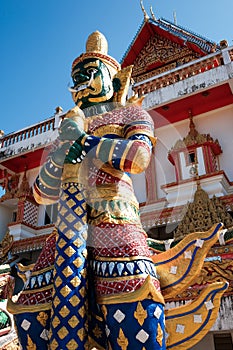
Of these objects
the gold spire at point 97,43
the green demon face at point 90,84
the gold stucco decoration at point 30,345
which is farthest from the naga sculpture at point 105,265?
the gold spire at point 97,43

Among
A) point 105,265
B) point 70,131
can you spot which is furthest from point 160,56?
point 105,265

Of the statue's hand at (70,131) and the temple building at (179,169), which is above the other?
the temple building at (179,169)

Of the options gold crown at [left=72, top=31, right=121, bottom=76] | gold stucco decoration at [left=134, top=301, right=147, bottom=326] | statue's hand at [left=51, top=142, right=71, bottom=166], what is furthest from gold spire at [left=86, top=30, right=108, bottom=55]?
gold stucco decoration at [left=134, top=301, right=147, bottom=326]

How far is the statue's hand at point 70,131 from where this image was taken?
6.68ft

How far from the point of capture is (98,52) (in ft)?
8.29

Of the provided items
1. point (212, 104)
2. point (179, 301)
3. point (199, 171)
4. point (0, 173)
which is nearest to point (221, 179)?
point (199, 171)

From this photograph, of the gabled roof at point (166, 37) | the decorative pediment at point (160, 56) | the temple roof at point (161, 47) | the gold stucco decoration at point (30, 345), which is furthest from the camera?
the decorative pediment at point (160, 56)

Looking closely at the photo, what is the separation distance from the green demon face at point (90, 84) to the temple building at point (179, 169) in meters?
1.78

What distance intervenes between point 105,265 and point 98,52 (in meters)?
1.51

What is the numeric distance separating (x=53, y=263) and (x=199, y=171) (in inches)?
207

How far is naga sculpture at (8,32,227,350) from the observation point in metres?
1.67

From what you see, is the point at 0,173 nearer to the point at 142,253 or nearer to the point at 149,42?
the point at 149,42

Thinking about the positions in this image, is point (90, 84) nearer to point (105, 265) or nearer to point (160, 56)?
point (105, 265)

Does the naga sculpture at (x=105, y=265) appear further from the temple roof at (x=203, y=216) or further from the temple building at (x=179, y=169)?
the temple roof at (x=203, y=216)
